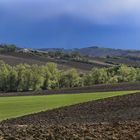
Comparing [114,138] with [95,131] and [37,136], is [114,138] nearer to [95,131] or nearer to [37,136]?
[95,131]

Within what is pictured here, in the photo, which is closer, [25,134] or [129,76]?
[25,134]

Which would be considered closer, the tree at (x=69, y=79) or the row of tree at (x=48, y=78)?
the row of tree at (x=48, y=78)

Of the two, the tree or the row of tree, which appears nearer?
the row of tree

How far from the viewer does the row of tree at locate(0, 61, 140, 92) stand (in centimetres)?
7962

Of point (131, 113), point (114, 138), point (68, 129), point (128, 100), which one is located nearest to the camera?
point (114, 138)

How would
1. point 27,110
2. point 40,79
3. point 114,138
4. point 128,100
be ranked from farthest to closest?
1. point 40,79
2. point 27,110
3. point 128,100
4. point 114,138

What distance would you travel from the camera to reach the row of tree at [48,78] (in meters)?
79.6

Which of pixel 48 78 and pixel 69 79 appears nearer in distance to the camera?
pixel 48 78

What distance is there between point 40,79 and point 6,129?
66.5 metres

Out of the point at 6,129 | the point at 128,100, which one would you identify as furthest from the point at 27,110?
the point at 6,129

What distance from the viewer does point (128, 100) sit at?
26.5 meters

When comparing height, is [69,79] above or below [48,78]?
below

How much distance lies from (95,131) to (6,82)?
68685mm

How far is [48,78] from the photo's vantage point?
83.1 metres
